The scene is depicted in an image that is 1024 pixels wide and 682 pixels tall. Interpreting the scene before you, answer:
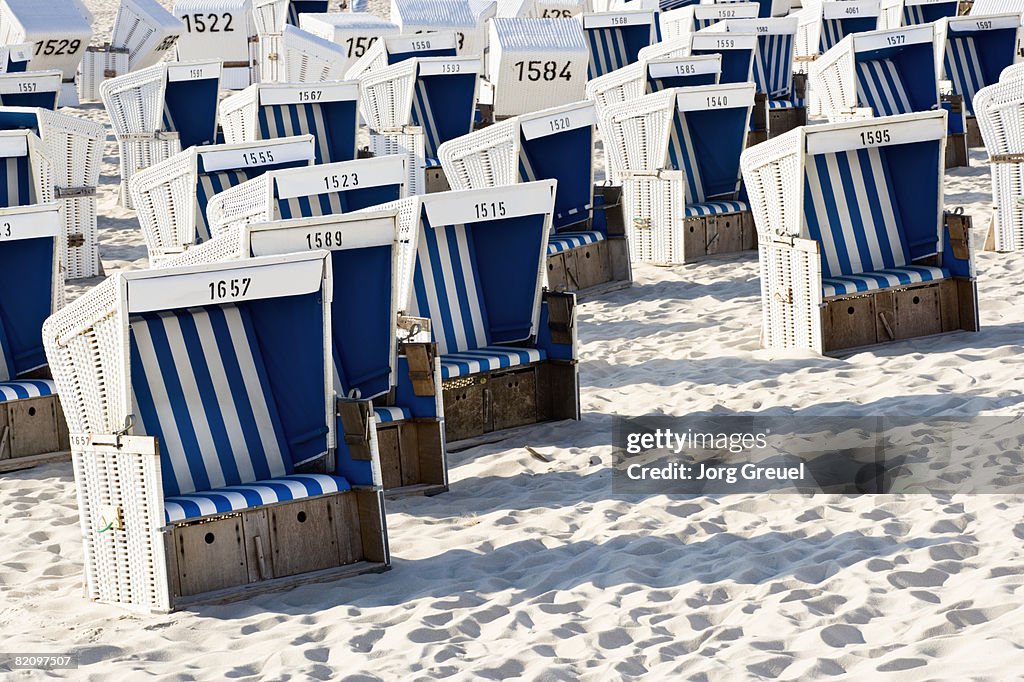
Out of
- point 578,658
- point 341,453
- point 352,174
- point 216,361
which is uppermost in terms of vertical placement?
point 352,174

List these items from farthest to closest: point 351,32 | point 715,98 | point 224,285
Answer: point 351,32 → point 715,98 → point 224,285

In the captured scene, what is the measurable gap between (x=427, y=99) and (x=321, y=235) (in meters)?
7.59

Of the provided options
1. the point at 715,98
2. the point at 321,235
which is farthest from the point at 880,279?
the point at 321,235

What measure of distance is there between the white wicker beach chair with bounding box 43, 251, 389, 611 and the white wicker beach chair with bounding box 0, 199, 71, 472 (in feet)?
6.08

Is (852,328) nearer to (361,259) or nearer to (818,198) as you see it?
(818,198)

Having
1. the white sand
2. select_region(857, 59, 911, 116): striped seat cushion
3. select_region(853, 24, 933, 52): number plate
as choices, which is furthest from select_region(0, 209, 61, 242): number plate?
select_region(857, 59, 911, 116): striped seat cushion

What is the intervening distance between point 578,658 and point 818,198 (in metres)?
4.32

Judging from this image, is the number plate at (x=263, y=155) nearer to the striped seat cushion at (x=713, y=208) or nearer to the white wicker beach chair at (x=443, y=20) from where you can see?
the striped seat cushion at (x=713, y=208)

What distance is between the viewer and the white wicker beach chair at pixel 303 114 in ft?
37.7

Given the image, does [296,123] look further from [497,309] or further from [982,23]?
[982,23]

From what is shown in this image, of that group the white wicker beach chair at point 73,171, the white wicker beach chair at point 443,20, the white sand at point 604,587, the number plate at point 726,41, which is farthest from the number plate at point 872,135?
the white wicker beach chair at point 443,20

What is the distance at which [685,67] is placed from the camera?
12.3m

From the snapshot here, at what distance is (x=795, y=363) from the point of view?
25.0 feet

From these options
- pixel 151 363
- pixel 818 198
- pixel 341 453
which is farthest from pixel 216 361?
pixel 818 198
